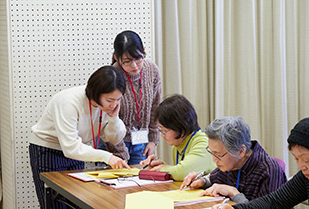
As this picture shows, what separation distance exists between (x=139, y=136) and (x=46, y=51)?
1034 mm

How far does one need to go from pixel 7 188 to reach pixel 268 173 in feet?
7.77

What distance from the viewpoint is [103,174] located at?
2.46 metres

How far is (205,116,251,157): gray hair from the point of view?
198 cm

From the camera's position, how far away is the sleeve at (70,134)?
2527mm

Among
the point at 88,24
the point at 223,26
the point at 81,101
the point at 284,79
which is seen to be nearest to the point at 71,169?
the point at 81,101

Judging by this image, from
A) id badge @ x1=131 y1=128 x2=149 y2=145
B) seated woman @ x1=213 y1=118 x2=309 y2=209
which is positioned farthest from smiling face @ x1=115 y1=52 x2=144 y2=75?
seated woman @ x1=213 y1=118 x2=309 y2=209

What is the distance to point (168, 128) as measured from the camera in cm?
241

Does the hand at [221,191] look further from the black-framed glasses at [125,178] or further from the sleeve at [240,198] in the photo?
the black-framed glasses at [125,178]

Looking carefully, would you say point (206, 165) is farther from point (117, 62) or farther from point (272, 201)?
point (117, 62)

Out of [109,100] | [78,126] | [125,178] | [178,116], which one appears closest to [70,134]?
[78,126]

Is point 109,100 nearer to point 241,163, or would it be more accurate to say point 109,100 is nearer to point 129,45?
point 129,45

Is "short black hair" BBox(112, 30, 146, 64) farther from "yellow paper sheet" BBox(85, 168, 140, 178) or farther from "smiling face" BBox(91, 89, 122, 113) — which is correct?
"yellow paper sheet" BBox(85, 168, 140, 178)

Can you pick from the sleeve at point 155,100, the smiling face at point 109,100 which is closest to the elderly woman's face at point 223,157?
the smiling face at point 109,100

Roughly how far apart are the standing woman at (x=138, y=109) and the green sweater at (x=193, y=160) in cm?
66
